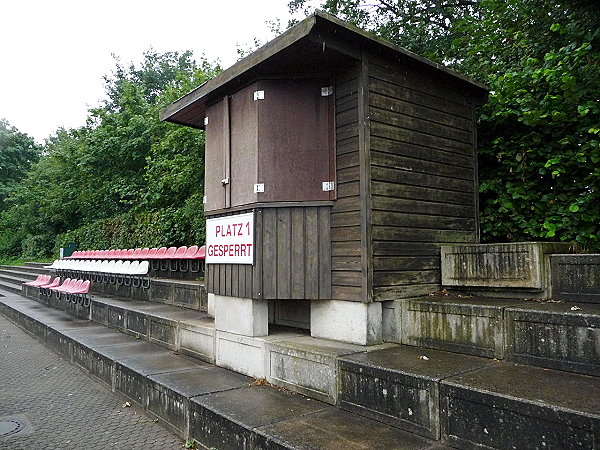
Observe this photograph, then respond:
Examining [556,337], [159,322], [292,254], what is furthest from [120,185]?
[556,337]

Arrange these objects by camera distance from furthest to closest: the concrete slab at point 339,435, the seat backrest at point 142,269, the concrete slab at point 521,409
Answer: the seat backrest at point 142,269
the concrete slab at point 339,435
the concrete slab at point 521,409

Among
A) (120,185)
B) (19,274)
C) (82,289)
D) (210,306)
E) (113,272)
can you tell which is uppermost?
(120,185)

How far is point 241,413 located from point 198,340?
215cm

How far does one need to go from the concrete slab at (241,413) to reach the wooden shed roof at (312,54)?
10.1ft

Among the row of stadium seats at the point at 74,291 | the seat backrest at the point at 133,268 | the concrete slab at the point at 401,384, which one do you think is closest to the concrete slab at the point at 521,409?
the concrete slab at the point at 401,384

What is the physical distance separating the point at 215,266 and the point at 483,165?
3573 mm

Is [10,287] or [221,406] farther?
[10,287]

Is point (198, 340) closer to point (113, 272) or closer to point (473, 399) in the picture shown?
point (473, 399)

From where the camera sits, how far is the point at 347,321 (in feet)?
14.6

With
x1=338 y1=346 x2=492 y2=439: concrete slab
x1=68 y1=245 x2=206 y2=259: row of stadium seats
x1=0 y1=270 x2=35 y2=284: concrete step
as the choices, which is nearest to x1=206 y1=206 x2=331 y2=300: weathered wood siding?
x1=338 y1=346 x2=492 y2=439: concrete slab

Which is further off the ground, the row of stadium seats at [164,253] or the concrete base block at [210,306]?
the row of stadium seats at [164,253]

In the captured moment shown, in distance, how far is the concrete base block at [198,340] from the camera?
17.7 feet

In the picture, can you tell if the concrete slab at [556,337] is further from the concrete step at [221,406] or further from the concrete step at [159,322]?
the concrete step at [159,322]

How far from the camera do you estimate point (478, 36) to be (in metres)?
7.89
